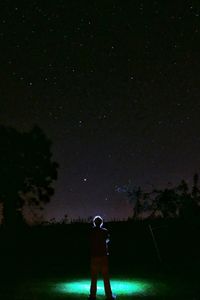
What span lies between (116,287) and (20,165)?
26.5 meters

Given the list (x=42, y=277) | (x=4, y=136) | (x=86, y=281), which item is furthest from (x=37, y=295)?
(x=4, y=136)

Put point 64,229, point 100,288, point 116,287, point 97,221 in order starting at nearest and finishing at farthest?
1. point 97,221
2. point 100,288
3. point 116,287
4. point 64,229

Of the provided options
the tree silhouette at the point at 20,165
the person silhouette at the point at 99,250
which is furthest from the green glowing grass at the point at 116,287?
the tree silhouette at the point at 20,165

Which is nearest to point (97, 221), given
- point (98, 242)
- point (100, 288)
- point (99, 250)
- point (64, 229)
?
point (98, 242)

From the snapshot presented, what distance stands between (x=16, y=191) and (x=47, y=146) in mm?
3624

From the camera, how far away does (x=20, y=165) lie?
43.3m

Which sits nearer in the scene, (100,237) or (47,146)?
(100,237)

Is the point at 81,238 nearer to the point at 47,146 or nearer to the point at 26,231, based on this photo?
the point at 26,231

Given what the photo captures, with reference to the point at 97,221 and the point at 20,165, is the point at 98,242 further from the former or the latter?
the point at 20,165

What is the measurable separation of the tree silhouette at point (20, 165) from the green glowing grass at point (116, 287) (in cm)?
2310

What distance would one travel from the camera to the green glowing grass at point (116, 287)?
16.0 m

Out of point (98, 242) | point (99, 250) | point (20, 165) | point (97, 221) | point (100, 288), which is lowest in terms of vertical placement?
point (100, 288)

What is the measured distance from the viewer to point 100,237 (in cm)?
1327

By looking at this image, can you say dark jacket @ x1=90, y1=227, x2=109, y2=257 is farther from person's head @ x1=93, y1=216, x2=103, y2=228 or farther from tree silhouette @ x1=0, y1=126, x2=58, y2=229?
tree silhouette @ x1=0, y1=126, x2=58, y2=229
